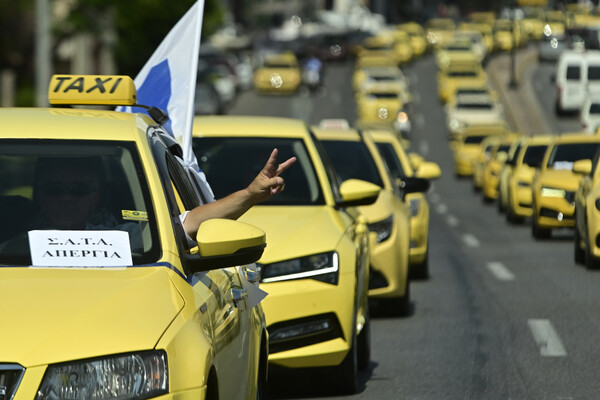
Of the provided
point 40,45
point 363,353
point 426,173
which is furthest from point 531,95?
point 363,353

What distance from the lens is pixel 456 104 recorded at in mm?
56219

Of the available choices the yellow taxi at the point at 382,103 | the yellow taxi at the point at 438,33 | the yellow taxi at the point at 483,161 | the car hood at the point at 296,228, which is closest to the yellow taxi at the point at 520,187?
the yellow taxi at the point at 483,161

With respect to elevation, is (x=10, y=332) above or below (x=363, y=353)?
above

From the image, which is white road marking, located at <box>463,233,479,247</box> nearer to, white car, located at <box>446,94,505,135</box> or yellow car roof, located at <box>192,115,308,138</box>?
yellow car roof, located at <box>192,115,308,138</box>

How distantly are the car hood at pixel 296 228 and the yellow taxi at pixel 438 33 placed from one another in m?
86.7

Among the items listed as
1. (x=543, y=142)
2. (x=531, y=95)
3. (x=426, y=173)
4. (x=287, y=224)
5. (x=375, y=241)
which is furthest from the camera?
(x=531, y=95)

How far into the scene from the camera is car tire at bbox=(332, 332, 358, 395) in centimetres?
845

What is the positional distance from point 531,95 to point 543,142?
4203 cm

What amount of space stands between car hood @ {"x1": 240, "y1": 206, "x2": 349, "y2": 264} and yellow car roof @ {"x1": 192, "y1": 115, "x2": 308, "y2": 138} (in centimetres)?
82

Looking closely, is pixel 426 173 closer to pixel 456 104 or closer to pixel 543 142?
pixel 543 142

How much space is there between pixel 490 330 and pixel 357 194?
2.72 meters

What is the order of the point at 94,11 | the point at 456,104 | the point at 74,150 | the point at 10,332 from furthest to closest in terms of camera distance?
the point at 456,104, the point at 94,11, the point at 74,150, the point at 10,332

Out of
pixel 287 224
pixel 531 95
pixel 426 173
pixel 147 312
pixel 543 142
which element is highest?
pixel 147 312

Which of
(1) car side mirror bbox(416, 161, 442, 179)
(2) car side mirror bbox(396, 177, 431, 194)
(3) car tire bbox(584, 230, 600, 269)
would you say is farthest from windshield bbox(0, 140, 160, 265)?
(3) car tire bbox(584, 230, 600, 269)
